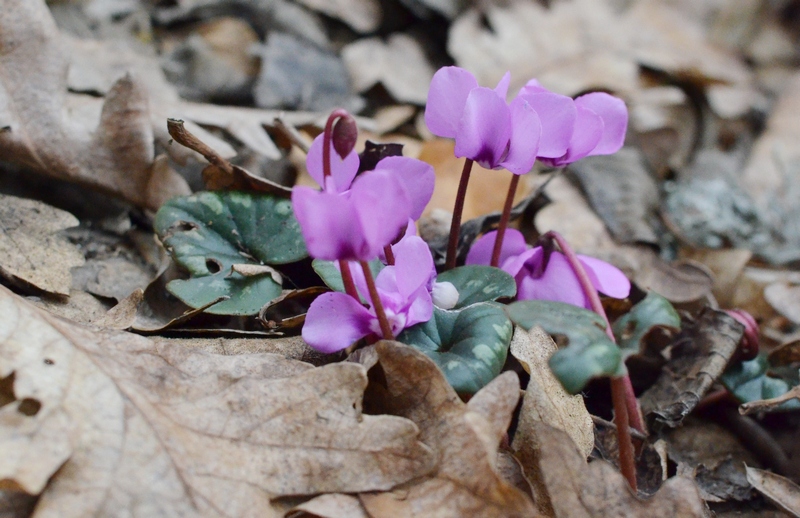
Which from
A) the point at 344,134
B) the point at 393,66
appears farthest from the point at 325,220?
the point at 393,66

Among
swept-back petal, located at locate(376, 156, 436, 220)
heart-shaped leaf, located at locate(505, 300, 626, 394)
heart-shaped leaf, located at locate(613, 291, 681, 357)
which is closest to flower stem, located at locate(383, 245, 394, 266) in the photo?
swept-back petal, located at locate(376, 156, 436, 220)

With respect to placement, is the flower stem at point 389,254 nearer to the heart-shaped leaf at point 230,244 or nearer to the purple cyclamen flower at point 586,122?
the heart-shaped leaf at point 230,244

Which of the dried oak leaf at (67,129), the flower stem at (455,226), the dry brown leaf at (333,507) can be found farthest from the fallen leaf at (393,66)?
the dry brown leaf at (333,507)

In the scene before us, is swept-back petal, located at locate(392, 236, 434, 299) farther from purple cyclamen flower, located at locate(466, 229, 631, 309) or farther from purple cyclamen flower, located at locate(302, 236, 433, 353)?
purple cyclamen flower, located at locate(466, 229, 631, 309)

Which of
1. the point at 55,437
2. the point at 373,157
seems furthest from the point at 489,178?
the point at 55,437

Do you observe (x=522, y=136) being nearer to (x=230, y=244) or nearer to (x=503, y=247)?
(x=503, y=247)

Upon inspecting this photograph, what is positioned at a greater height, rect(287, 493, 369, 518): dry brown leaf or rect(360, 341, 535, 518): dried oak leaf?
rect(360, 341, 535, 518): dried oak leaf
